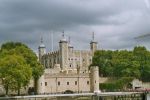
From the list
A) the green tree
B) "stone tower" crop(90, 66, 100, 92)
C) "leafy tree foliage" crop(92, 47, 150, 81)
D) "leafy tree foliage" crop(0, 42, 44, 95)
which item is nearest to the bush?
"stone tower" crop(90, 66, 100, 92)

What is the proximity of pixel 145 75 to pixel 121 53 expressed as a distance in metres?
12.2

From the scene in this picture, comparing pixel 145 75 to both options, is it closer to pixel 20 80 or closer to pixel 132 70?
pixel 132 70

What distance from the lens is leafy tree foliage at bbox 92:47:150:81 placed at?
114 meters

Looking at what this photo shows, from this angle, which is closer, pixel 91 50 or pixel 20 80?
pixel 20 80

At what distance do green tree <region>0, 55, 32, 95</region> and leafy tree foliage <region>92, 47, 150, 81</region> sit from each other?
43.9m

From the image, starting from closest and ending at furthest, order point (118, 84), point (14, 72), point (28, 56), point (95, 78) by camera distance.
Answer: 1. point (14, 72)
2. point (28, 56)
3. point (95, 78)
4. point (118, 84)

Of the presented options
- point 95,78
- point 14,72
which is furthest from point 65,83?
point 14,72

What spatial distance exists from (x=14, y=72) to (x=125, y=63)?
162 ft

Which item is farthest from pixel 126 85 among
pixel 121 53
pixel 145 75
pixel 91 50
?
pixel 91 50

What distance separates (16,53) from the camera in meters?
82.5

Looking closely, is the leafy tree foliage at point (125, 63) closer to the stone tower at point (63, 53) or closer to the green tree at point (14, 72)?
the stone tower at point (63, 53)

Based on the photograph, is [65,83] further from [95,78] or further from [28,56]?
[28,56]

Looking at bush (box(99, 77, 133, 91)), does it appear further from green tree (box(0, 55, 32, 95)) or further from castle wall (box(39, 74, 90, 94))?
green tree (box(0, 55, 32, 95))

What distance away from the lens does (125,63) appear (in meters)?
116
